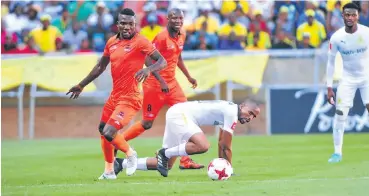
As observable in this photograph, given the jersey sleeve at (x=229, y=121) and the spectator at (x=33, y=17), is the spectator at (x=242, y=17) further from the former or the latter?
the jersey sleeve at (x=229, y=121)

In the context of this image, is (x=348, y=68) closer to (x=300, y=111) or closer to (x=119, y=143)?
(x=119, y=143)

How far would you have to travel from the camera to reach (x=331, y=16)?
1043 inches

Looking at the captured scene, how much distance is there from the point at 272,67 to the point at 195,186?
1238cm

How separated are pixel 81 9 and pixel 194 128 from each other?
13958mm

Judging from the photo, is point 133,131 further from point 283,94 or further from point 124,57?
point 283,94

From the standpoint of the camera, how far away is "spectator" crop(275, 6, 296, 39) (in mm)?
26375

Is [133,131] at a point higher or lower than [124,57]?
lower

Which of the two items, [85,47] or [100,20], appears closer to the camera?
[85,47]

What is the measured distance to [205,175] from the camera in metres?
15.1

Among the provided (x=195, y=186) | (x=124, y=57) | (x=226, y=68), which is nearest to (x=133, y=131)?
(x=124, y=57)

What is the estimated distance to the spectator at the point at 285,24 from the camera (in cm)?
2638

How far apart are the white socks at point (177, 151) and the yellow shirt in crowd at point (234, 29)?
38.1 feet

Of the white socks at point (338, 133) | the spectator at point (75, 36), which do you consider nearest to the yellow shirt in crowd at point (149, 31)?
the spectator at point (75, 36)

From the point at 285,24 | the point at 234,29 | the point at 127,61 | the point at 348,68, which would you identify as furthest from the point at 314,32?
the point at 127,61
